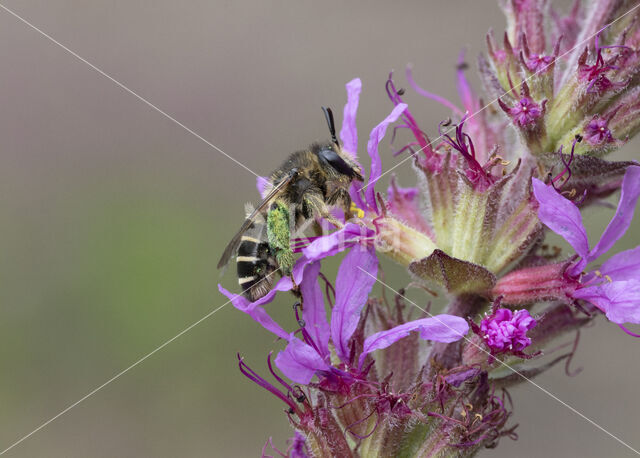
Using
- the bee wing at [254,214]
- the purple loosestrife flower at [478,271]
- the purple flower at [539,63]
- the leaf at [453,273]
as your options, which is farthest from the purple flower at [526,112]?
the bee wing at [254,214]

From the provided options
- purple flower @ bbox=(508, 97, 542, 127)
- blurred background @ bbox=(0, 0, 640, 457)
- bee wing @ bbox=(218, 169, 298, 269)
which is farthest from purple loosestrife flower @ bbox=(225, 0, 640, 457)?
blurred background @ bbox=(0, 0, 640, 457)

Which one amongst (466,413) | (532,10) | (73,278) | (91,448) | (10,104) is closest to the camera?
(466,413)

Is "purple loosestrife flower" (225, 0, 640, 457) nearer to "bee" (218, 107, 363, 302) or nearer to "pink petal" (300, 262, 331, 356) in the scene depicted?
"pink petal" (300, 262, 331, 356)

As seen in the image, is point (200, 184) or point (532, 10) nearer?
point (532, 10)

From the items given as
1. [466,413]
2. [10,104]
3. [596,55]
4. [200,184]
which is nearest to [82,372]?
[200,184]

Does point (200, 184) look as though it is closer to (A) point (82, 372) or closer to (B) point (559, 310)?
(A) point (82, 372)

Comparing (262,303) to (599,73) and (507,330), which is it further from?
(599,73)
